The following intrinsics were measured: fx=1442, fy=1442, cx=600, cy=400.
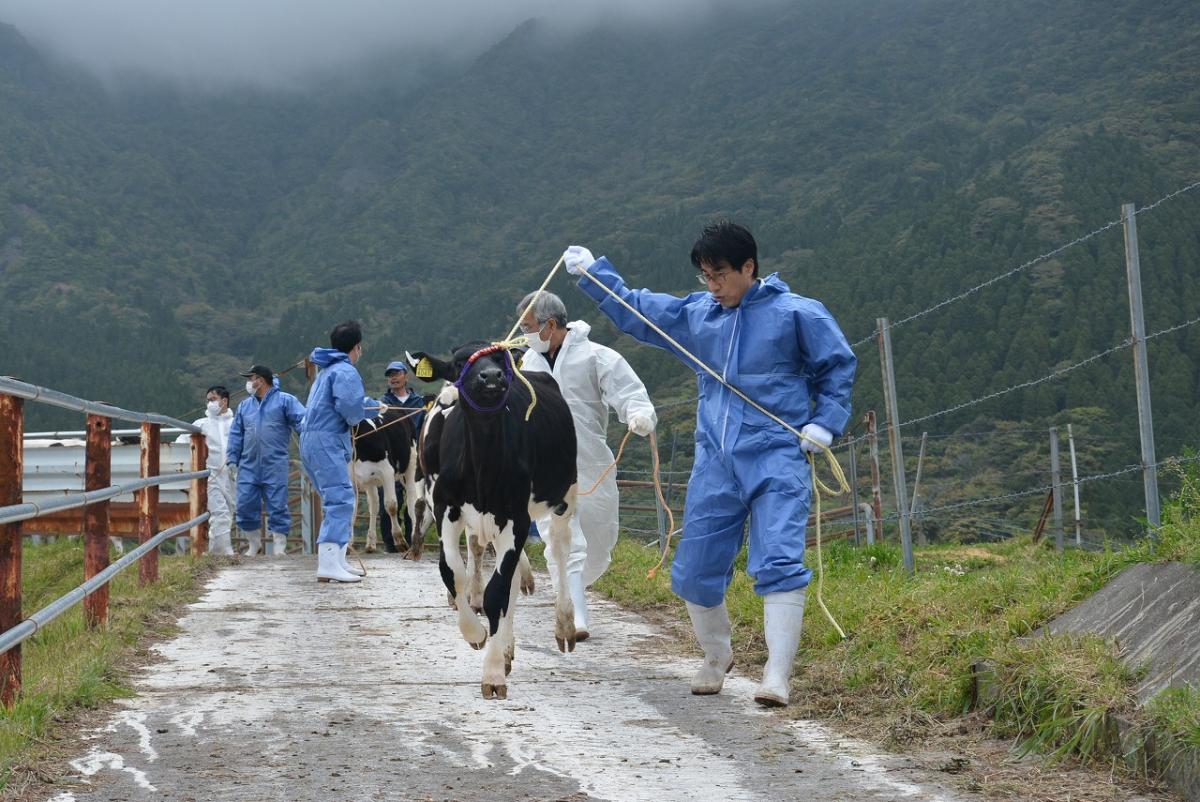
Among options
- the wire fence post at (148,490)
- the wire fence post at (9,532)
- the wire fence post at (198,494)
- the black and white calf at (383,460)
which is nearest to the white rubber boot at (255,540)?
the black and white calf at (383,460)

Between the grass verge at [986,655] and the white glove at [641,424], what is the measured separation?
1231 millimetres

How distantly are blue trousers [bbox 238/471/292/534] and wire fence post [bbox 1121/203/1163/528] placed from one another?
404 inches

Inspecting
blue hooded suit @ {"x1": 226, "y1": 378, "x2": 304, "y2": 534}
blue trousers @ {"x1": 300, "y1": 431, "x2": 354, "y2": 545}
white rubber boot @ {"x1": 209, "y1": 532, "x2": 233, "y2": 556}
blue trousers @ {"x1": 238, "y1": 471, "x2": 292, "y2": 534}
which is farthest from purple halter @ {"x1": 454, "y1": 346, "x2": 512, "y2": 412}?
white rubber boot @ {"x1": 209, "y1": 532, "x2": 233, "y2": 556}

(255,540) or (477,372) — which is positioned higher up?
(477,372)

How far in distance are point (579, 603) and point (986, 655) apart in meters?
3.19

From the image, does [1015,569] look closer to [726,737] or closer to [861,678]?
[861,678]

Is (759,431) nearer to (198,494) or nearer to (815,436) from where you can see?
(815,436)

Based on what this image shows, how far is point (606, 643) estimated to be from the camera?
816 cm

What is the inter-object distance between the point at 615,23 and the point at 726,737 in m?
147

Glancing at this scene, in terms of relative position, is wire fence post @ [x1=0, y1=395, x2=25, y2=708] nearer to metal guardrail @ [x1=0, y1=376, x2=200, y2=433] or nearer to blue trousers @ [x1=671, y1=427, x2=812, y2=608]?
metal guardrail @ [x1=0, y1=376, x2=200, y2=433]

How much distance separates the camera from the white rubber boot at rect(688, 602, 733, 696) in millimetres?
6465

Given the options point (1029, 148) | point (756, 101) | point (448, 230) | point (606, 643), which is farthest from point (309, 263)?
point (606, 643)

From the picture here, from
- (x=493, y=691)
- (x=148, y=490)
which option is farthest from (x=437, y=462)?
(x=148, y=490)

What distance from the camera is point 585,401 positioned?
856 centimetres
